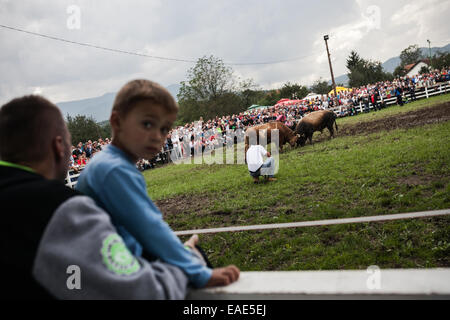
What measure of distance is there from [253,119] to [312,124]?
1106 cm

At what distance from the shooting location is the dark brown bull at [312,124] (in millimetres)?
15664

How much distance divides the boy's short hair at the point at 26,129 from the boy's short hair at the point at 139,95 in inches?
12.7

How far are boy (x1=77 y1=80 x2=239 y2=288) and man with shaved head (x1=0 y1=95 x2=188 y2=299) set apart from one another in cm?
15

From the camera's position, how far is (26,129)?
119cm

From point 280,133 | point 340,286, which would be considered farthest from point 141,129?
point 280,133

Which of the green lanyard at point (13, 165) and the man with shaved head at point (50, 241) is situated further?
the green lanyard at point (13, 165)

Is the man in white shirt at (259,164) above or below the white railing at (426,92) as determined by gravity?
below

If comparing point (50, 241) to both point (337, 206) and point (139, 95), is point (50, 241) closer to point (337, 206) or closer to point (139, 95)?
point (139, 95)

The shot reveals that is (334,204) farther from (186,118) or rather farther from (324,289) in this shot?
(186,118)

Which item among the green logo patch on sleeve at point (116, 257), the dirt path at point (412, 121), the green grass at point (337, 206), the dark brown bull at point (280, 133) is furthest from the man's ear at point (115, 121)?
the dark brown bull at point (280, 133)

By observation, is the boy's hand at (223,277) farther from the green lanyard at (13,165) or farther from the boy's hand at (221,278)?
the green lanyard at (13,165)

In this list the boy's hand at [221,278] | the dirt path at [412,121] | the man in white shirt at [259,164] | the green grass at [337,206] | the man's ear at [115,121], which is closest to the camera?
the boy's hand at [221,278]

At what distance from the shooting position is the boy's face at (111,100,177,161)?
59.3 inches

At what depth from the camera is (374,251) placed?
387cm
